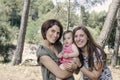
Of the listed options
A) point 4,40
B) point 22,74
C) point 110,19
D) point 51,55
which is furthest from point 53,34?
point 4,40

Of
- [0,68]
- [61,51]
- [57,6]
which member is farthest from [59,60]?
[57,6]

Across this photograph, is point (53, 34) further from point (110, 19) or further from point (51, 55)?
point (110, 19)

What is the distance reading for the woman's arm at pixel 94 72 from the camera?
12.4 feet

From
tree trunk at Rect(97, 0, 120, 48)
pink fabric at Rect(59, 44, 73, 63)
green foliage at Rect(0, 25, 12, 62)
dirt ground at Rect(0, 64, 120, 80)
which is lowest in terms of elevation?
green foliage at Rect(0, 25, 12, 62)

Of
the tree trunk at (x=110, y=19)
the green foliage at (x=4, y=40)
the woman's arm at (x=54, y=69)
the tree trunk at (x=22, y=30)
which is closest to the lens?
the woman's arm at (x=54, y=69)

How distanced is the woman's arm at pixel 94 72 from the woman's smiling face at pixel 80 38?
0.91ft

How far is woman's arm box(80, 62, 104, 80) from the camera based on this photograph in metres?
3.77

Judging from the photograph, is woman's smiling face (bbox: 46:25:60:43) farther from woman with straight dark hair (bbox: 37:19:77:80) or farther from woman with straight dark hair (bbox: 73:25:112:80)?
woman with straight dark hair (bbox: 73:25:112:80)

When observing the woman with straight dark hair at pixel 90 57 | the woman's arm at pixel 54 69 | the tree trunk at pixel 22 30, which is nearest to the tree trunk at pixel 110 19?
the woman with straight dark hair at pixel 90 57

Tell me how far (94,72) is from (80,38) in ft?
1.40

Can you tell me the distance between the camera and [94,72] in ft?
12.5

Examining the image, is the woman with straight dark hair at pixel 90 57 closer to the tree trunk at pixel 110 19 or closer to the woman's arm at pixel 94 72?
the woman's arm at pixel 94 72

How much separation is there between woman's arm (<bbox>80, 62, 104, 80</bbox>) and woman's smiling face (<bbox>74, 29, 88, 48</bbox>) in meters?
0.28

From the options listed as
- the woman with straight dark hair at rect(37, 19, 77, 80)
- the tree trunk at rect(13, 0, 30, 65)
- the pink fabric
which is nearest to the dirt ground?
the tree trunk at rect(13, 0, 30, 65)
